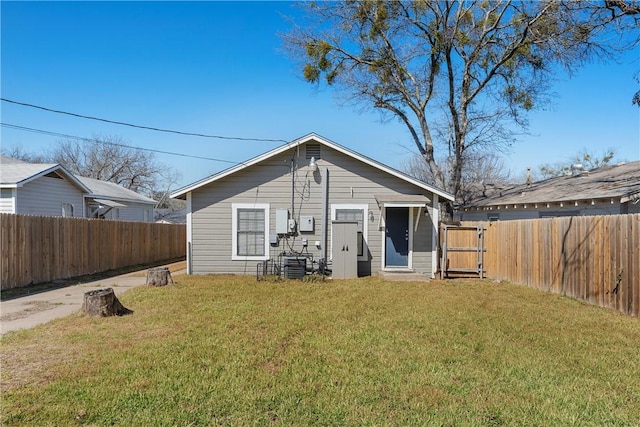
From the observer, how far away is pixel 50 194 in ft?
54.3

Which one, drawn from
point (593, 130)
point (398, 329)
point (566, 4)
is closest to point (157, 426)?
point (398, 329)

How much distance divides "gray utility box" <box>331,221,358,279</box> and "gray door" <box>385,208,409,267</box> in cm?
154

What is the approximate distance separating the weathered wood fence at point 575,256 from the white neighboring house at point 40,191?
16.3 m

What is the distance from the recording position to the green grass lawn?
3418 millimetres

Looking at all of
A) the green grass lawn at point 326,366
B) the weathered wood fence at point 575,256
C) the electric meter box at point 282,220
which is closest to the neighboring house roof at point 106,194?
the electric meter box at point 282,220

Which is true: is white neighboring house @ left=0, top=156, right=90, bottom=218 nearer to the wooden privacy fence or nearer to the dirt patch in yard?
the wooden privacy fence

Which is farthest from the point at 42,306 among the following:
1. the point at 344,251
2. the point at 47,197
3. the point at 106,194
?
the point at 106,194

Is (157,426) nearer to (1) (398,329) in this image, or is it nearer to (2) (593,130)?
(1) (398,329)

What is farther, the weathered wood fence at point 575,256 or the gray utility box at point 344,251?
the gray utility box at point 344,251

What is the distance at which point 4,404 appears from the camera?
3449 millimetres

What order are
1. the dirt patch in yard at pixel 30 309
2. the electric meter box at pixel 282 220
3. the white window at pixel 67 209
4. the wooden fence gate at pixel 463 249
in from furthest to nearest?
1. the white window at pixel 67 209
2. the wooden fence gate at pixel 463 249
3. the electric meter box at pixel 282 220
4. the dirt patch in yard at pixel 30 309

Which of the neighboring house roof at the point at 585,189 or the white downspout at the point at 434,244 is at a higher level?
the neighboring house roof at the point at 585,189

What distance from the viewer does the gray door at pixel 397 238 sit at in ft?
41.5

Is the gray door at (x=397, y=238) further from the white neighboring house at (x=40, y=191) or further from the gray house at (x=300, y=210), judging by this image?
the white neighboring house at (x=40, y=191)
